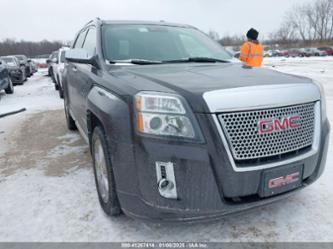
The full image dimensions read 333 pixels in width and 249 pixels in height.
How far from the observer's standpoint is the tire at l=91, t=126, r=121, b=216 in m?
2.33

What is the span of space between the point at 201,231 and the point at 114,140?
1015 millimetres

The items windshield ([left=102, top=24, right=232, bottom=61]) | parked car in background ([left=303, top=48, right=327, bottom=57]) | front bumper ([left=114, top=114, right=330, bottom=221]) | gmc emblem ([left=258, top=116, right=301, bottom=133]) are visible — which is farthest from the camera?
parked car in background ([left=303, top=48, right=327, bottom=57])

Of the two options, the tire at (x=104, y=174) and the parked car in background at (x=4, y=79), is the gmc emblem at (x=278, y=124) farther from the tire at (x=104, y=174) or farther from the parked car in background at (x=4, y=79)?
the parked car in background at (x=4, y=79)

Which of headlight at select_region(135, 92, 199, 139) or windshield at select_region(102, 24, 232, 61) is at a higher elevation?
windshield at select_region(102, 24, 232, 61)

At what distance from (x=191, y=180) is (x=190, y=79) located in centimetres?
79

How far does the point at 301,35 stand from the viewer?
81.7 m

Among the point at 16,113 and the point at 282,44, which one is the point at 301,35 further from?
the point at 16,113

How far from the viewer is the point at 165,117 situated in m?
1.94

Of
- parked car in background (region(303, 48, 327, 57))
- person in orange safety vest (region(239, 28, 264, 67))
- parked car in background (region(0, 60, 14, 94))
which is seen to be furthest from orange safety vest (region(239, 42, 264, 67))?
parked car in background (region(303, 48, 327, 57))

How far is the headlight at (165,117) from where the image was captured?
6.30 feet

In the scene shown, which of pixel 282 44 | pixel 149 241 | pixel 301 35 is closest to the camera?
pixel 149 241

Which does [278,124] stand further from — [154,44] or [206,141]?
[154,44]

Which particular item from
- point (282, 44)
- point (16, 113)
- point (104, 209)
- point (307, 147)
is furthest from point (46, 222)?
point (282, 44)

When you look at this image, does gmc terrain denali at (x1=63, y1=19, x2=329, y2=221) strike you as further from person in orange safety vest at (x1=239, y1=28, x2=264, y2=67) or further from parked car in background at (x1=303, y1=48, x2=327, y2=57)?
parked car in background at (x1=303, y1=48, x2=327, y2=57)
